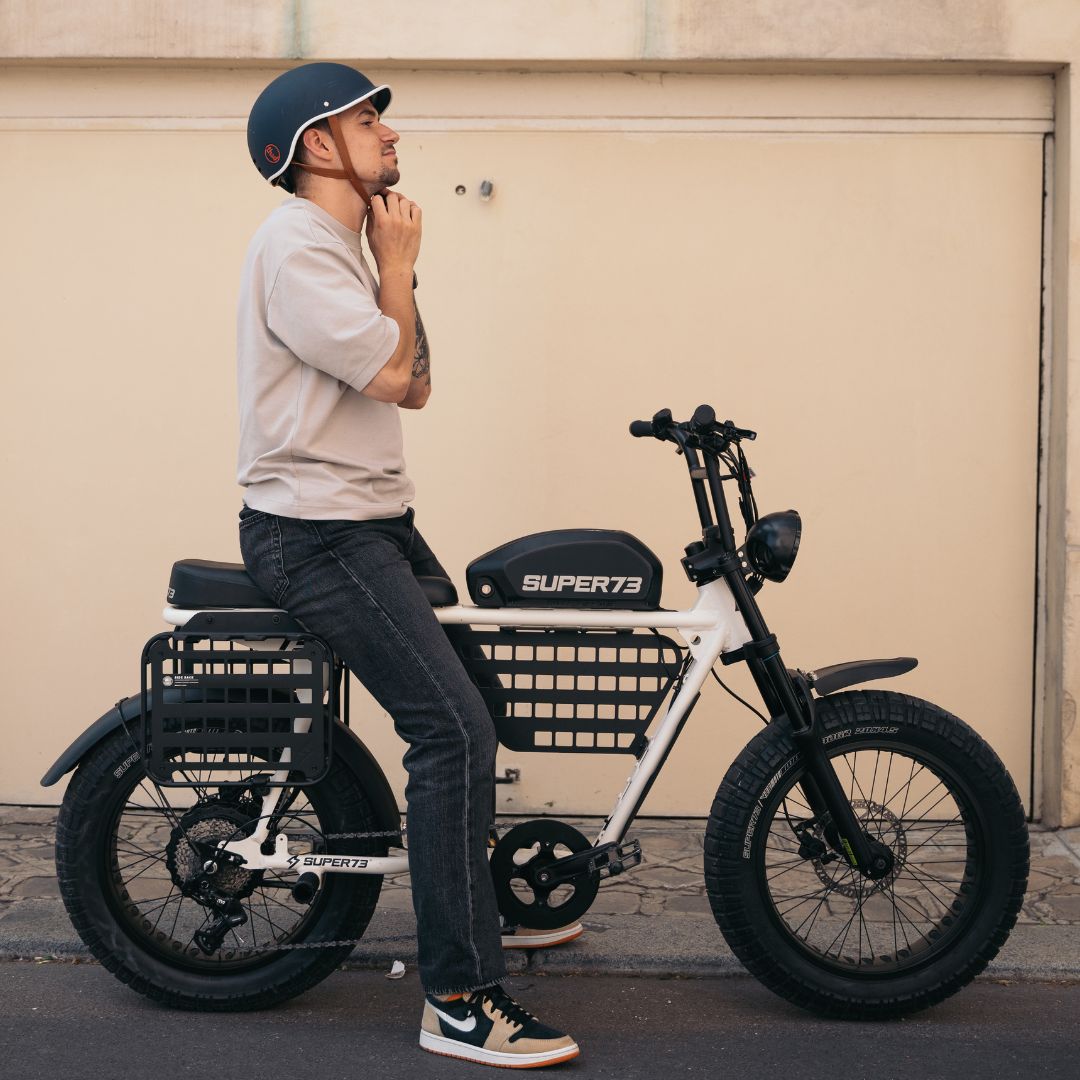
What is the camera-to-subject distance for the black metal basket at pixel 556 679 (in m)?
3.54

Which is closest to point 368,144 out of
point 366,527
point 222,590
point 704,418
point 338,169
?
point 338,169

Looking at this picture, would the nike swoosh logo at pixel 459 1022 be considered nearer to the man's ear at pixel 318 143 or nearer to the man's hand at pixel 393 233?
the man's hand at pixel 393 233

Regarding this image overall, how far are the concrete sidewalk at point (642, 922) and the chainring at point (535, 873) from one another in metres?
0.38

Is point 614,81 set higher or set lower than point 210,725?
higher

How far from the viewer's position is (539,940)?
4012 millimetres

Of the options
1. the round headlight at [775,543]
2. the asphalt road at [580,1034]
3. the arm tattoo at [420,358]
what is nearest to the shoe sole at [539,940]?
the asphalt road at [580,1034]

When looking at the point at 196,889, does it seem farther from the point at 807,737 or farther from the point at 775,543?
the point at 775,543

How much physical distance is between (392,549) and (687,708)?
2.66ft

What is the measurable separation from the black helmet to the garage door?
6.54 ft

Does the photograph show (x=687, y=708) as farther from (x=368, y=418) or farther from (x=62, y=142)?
(x=62, y=142)

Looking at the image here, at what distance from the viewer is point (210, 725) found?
3.56 m

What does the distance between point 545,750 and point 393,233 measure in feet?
4.19

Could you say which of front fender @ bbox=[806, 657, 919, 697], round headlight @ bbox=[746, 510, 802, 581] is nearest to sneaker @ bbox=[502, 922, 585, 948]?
front fender @ bbox=[806, 657, 919, 697]

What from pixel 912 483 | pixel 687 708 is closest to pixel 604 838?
pixel 687 708
